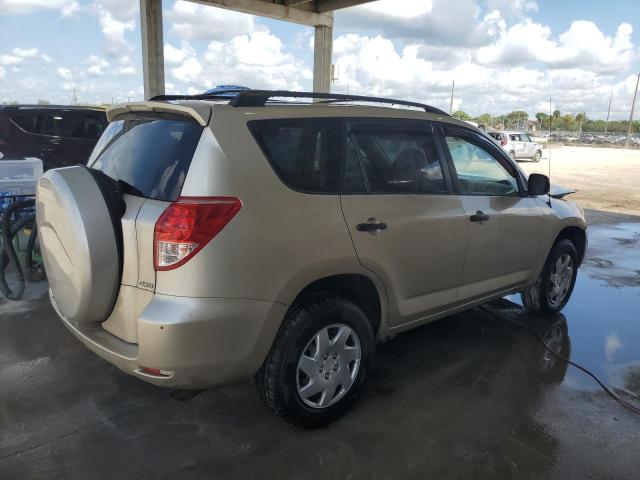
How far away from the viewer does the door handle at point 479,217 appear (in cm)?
361

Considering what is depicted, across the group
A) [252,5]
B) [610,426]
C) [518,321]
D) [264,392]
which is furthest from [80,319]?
[252,5]

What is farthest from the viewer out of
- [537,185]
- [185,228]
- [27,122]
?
[27,122]

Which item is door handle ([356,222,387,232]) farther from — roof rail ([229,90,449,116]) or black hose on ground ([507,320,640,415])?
black hose on ground ([507,320,640,415])

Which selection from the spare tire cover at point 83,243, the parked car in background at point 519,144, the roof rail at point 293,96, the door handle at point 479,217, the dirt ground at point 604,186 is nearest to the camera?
the spare tire cover at point 83,243

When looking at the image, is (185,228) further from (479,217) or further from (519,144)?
(519,144)

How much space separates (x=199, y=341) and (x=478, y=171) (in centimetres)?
257

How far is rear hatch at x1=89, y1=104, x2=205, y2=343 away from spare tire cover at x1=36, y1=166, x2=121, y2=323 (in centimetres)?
7

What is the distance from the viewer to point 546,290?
4648mm

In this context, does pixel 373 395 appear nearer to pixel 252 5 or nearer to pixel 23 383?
pixel 23 383

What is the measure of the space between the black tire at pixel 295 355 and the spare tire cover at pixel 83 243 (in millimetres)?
857

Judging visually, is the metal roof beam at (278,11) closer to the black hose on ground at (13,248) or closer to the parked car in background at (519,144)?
the black hose on ground at (13,248)

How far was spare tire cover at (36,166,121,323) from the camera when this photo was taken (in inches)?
96.8

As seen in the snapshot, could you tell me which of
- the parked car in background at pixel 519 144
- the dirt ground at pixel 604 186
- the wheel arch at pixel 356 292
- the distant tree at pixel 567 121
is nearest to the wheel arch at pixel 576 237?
the wheel arch at pixel 356 292

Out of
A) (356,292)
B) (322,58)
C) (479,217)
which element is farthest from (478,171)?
(322,58)
